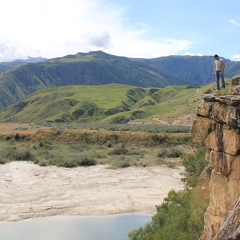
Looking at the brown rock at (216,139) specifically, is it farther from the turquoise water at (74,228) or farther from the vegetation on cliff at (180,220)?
the turquoise water at (74,228)

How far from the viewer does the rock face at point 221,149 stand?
567 inches

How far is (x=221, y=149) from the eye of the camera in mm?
15617

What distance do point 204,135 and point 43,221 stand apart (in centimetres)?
2074

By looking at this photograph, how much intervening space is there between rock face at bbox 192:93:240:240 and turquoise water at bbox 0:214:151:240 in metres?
14.3

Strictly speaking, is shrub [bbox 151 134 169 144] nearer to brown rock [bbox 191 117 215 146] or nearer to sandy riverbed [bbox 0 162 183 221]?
sandy riverbed [bbox 0 162 183 221]

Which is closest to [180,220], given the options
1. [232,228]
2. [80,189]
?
[232,228]

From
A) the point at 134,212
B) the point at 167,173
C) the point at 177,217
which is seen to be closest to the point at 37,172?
the point at 167,173

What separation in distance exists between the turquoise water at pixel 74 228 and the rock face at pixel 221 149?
1428 centimetres

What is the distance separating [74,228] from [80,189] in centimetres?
1201

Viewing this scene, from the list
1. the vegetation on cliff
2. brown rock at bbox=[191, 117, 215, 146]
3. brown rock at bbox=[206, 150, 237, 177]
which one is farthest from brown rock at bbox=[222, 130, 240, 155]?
the vegetation on cliff

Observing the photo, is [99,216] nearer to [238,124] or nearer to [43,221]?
[43,221]

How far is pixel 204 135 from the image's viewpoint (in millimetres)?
16938

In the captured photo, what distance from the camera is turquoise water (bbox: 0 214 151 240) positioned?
1145 inches

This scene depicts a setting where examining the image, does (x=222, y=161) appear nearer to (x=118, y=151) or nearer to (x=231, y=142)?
(x=231, y=142)
